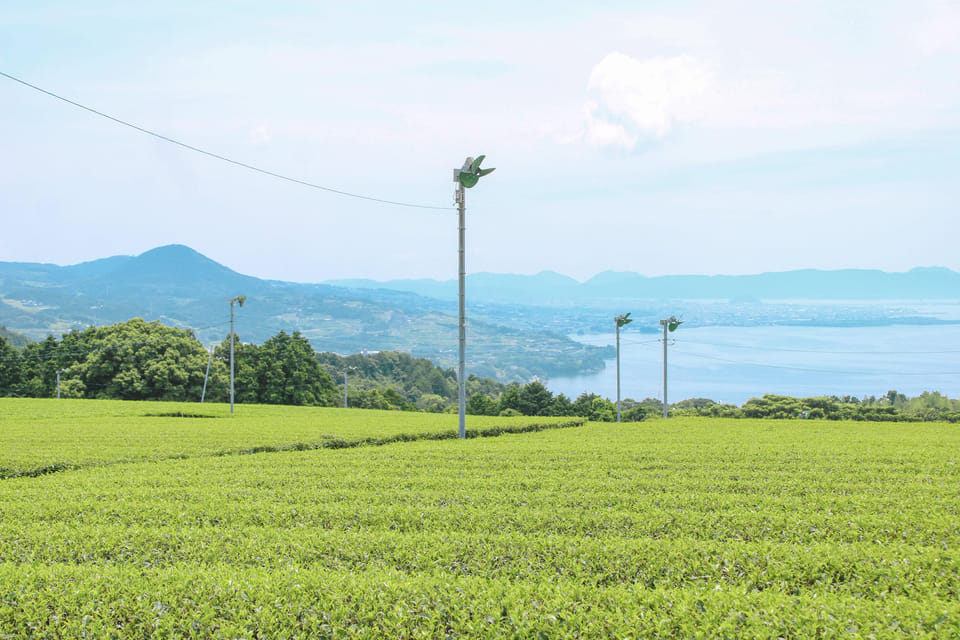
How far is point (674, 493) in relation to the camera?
9727mm

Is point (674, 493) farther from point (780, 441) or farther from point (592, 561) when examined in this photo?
point (780, 441)

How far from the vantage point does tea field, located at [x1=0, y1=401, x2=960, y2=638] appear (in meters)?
5.13

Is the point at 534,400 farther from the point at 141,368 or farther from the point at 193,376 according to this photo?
the point at 141,368

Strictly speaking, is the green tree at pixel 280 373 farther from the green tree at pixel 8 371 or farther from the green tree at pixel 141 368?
the green tree at pixel 8 371

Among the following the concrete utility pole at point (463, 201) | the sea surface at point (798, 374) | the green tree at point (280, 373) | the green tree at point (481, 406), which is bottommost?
the sea surface at point (798, 374)

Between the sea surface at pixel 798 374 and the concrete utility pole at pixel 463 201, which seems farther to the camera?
the sea surface at pixel 798 374

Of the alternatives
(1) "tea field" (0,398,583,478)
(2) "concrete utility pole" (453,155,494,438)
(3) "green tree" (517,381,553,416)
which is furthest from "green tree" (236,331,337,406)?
(2) "concrete utility pole" (453,155,494,438)

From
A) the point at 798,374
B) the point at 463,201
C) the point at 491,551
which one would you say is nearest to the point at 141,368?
the point at 463,201

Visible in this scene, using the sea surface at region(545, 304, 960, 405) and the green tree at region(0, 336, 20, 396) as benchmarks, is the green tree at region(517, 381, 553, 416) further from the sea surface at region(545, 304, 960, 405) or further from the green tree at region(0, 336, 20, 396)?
the sea surface at region(545, 304, 960, 405)

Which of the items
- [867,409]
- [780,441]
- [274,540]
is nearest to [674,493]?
[274,540]

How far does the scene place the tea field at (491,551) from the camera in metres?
5.13

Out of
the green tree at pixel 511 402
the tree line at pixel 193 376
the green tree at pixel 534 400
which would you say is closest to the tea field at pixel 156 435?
the tree line at pixel 193 376

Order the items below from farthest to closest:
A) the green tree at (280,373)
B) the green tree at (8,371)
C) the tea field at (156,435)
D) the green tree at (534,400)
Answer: the green tree at (280,373) → the green tree at (8,371) → the green tree at (534,400) → the tea field at (156,435)

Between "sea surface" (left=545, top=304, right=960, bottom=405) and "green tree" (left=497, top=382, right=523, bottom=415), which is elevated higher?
"green tree" (left=497, top=382, right=523, bottom=415)
